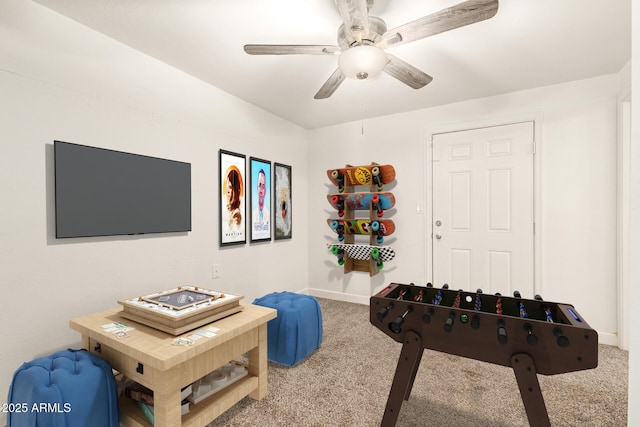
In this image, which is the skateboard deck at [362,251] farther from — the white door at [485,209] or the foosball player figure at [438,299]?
the foosball player figure at [438,299]

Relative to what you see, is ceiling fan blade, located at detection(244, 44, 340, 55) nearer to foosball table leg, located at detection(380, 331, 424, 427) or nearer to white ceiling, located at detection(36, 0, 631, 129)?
white ceiling, located at detection(36, 0, 631, 129)

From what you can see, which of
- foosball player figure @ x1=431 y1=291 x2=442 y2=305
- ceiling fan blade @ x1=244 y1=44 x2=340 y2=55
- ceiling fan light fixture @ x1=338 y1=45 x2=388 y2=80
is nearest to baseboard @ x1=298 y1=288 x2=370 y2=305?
foosball player figure @ x1=431 y1=291 x2=442 y2=305

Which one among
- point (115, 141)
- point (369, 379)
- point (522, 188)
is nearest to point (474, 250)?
point (522, 188)

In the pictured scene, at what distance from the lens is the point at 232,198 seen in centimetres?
322

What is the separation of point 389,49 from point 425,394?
2499 millimetres

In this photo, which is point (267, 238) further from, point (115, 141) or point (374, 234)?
point (115, 141)

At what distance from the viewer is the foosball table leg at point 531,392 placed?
4.35 feet

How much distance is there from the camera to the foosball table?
1293 millimetres

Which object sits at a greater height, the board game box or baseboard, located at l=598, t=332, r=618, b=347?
the board game box

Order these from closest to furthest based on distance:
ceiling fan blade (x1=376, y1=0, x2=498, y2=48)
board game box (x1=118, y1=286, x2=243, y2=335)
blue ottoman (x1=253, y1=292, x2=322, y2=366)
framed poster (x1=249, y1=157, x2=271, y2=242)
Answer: ceiling fan blade (x1=376, y1=0, x2=498, y2=48), board game box (x1=118, y1=286, x2=243, y2=335), blue ottoman (x1=253, y1=292, x2=322, y2=366), framed poster (x1=249, y1=157, x2=271, y2=242)

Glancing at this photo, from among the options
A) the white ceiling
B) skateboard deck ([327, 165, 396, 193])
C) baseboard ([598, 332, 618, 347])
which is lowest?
baseboard ([598, 332, 618, 347])

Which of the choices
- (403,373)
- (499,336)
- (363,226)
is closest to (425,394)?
(403,373)

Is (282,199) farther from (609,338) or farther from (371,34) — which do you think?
(609,338)

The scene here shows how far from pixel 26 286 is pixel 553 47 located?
3937mm
